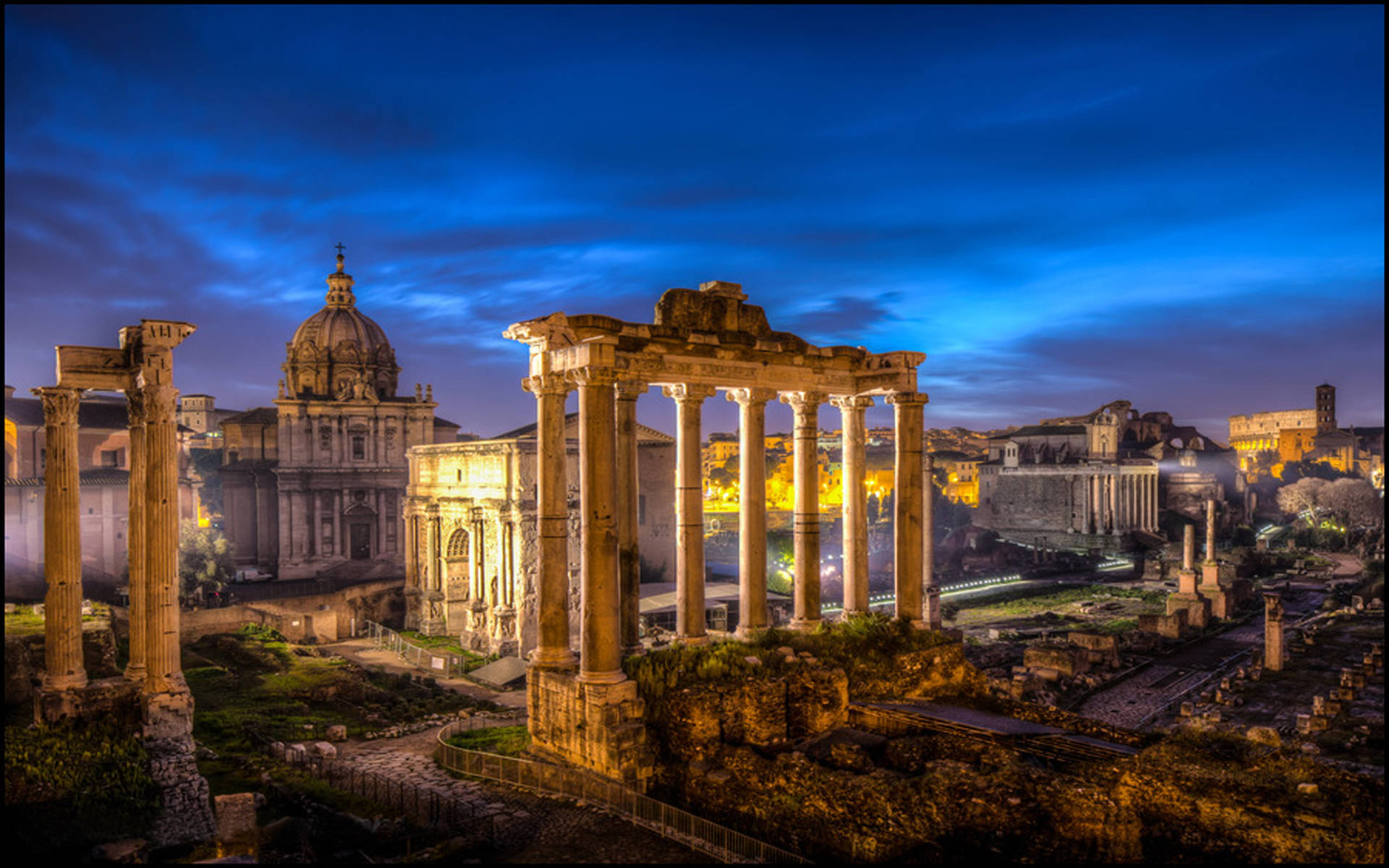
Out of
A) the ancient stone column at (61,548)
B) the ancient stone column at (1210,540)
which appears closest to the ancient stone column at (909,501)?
the ancient stone column at (61,548)

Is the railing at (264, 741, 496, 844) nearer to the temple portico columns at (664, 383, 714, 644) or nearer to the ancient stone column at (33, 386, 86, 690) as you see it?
the ancient stone column at (33, 386, 86, 690)

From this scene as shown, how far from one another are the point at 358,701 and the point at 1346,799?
2373 cm

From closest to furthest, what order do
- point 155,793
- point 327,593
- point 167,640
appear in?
point 155,793
point 167,640
point 327,593

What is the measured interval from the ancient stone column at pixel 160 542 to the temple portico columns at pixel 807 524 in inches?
497

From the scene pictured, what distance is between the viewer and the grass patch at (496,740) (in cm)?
1689

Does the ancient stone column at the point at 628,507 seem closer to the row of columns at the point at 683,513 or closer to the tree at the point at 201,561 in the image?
the row of columns at the point at 683,513

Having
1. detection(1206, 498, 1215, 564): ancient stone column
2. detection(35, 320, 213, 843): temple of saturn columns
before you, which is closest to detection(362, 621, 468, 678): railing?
detection(35, 320, 213, 843): temple of saturn columns

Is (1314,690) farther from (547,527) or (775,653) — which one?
(547,527)

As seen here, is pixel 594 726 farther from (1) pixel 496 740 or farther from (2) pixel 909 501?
(2) pixel 909 501

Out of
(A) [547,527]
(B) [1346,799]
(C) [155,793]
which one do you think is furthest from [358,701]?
(B) [1346,799]

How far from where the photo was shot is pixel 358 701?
87.0 feet

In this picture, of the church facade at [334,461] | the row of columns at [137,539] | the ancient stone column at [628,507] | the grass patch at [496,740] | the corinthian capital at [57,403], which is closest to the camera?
the grass patch at [496,740]

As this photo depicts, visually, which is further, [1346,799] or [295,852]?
[295,852]

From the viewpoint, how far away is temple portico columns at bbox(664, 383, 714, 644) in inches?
693
